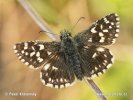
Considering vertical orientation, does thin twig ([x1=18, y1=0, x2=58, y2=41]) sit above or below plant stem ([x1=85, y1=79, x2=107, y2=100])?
above

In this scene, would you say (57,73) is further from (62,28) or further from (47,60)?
(62,28)

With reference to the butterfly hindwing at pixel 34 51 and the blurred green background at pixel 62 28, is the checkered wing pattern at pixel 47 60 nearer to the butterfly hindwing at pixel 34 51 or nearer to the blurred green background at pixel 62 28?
the butterfly hindwing at pixel 34 51

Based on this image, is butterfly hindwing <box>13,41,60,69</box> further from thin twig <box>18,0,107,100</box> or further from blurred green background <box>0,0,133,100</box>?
blurred green background <box>0,0,133,100</box>

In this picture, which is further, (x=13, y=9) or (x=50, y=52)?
(x=13, y=9)

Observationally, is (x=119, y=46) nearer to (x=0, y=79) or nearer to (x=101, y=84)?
(x=101, y=84)

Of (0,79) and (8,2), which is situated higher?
(8,2)

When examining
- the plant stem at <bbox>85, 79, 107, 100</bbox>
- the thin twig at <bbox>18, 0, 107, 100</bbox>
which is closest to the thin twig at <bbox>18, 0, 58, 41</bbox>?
the thin twig at <bbox>18, 0, 107, 100</bbox>

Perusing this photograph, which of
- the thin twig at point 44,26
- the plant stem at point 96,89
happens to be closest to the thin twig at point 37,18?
the thin twig at point 44,26

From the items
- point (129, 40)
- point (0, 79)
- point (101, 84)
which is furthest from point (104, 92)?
point (0, 79)
